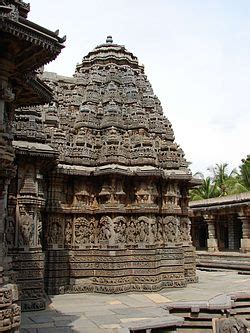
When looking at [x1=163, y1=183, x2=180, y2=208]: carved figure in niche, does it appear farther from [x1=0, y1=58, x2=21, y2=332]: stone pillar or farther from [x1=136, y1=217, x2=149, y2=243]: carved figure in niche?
[x1=0, y1=58, x2=21, y2=332]: stone pillar

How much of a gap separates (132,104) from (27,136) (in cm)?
531

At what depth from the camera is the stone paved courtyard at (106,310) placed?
9.23m

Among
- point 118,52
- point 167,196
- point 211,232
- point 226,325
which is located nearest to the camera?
point 226,325

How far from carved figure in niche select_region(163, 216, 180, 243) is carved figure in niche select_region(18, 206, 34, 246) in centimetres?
524

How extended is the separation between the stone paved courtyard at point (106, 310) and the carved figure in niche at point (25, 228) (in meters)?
1.92

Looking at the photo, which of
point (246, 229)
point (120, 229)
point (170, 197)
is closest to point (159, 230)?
point (170, 197)

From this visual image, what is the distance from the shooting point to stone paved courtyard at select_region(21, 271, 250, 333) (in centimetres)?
923

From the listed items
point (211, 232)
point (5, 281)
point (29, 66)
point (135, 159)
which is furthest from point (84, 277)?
point (211, 232)

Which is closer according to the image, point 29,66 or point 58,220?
point 29,66

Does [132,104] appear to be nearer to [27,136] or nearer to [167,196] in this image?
[167,196]

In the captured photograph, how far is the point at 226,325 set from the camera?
9562 mm

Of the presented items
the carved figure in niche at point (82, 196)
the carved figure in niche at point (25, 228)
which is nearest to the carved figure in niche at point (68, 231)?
the carved figure in niche at point (82, 196)

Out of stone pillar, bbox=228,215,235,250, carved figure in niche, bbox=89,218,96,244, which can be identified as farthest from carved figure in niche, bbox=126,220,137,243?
stone pillar, bbox=228,215,235,250

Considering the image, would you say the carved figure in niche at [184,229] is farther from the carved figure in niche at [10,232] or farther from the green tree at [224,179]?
the green tree at [224,179]
